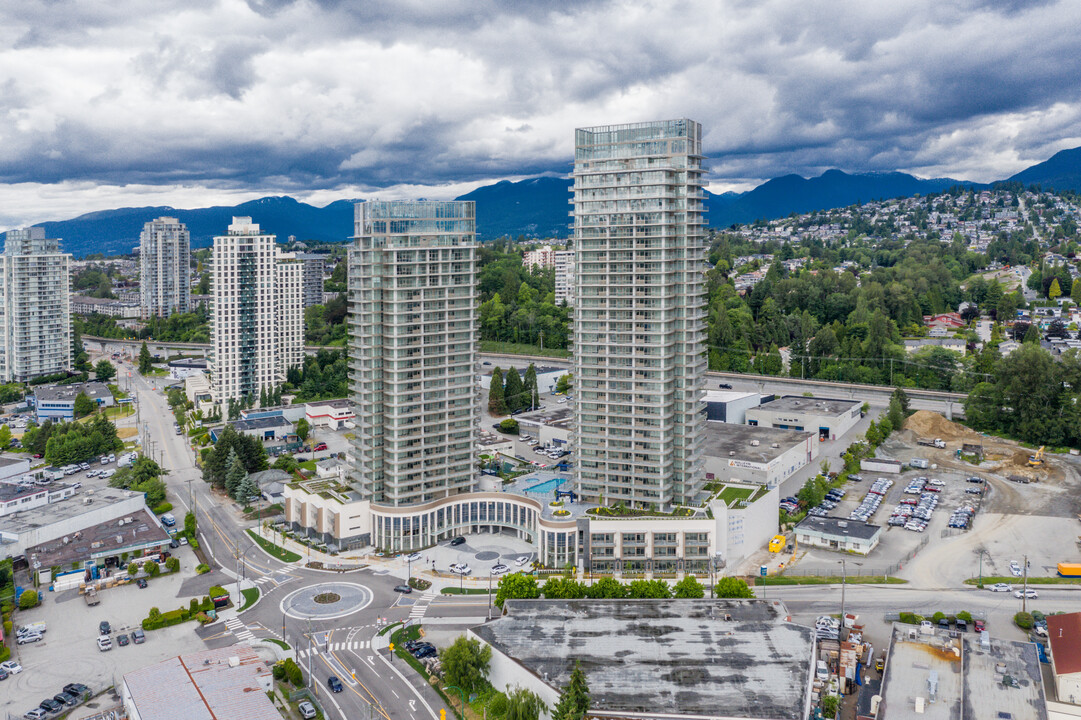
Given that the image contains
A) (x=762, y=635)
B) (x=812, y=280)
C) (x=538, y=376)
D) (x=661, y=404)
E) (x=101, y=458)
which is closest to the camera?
(x=762, y=635)

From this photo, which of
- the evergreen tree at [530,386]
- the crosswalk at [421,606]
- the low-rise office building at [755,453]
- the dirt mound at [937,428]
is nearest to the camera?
the crosswalk at [421,606]

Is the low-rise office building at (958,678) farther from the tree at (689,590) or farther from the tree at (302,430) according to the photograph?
the tree at (302,430)

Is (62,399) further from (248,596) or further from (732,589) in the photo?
(732,589)

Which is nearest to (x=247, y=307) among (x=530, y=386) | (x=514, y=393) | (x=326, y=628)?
→ (x=514, y=393)

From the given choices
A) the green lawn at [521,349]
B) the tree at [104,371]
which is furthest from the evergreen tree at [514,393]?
the tree at [104,371]

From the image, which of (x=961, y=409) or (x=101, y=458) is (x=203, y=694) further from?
(x=961, y=409)

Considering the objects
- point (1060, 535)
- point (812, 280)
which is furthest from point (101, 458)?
point (812, 280)
